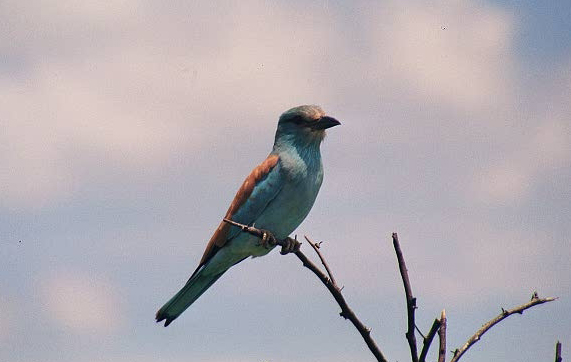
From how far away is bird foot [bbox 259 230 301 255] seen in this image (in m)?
6.17

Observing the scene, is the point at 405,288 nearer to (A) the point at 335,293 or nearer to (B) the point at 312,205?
(A) the point at 335,293

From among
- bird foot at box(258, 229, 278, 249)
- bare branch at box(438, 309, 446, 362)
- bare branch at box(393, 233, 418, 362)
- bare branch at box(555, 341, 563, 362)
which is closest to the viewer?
bare branch at box(555, 341, 563, 362)

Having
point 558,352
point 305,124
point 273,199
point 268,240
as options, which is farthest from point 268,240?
point 558,352

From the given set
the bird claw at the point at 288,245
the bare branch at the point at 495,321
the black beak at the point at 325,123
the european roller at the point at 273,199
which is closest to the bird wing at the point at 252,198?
the european roller at the point at 273,199

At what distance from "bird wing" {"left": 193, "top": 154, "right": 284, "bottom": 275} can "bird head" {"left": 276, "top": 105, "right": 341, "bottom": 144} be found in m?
0.27

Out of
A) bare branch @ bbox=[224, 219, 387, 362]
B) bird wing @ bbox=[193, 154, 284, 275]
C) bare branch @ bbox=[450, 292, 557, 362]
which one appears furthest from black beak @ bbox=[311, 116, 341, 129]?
bare branch @ bbox=[450, 292, 557, 362]

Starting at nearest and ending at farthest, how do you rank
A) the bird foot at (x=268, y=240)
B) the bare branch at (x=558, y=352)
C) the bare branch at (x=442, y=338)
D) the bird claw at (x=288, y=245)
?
the bare branch at (x=558, y=352) < the bare branch at (x=442, y=338) < the bird claw at (x=288, y=245) < the bird foot at (x=268, y=240)

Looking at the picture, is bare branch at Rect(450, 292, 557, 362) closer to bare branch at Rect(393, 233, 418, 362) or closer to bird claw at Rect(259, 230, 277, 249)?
bare branch at Rect(393, 233, 418, 362)

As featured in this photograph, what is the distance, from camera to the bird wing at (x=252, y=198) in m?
6.74

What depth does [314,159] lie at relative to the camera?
6922 mm

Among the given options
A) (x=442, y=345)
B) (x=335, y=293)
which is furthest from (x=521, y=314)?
(x=335, y=293)

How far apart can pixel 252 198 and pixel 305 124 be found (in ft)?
2.65

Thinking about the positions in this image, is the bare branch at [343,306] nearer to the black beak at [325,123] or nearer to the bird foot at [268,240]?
the bird foot at [268,240]

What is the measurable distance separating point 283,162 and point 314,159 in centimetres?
28
